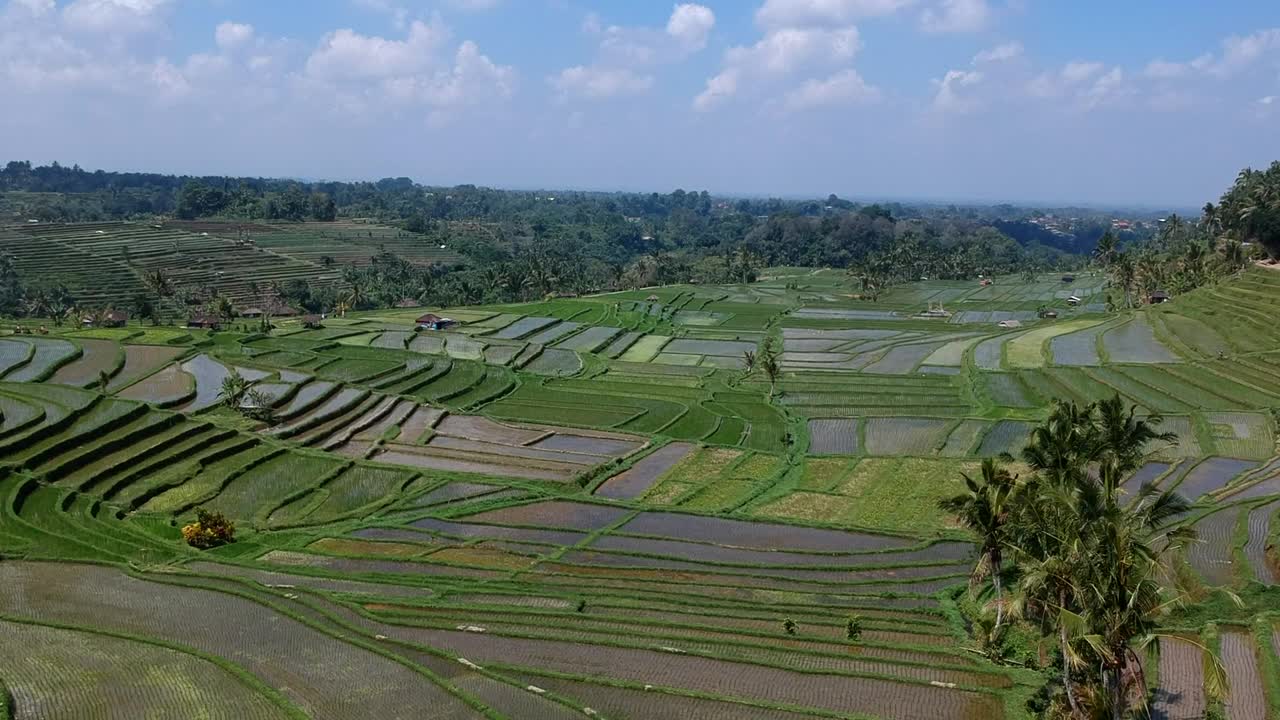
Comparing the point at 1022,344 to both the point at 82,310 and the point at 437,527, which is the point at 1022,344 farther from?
the point at 82,310

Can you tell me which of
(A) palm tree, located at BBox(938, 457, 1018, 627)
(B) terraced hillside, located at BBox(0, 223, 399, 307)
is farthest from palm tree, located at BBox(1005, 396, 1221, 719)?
(B) terraced hillside, located at BBox(0, 223, 399, 307)

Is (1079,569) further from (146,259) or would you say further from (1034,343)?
(146,259)

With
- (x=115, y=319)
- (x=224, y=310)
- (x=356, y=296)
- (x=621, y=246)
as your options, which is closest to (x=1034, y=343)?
(x=224, y=310)

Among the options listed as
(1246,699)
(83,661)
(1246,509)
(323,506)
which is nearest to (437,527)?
(323,506)

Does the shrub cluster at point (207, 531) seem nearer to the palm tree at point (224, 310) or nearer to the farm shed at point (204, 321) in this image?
the farm shed at point (204, 321)

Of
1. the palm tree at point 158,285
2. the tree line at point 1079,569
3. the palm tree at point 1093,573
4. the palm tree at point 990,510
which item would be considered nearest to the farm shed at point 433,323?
the palm tree at point 158,285

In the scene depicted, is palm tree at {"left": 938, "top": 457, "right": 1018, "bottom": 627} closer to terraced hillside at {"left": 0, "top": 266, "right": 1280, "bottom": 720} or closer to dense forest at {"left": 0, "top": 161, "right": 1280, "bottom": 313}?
terraced hillside at {"left": 0, "top": 266, "right": 1280, "bottom": 720}

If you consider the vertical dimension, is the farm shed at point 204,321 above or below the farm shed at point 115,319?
below

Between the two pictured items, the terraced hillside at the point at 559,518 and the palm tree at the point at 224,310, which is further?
the palm tree at the point at 224,310
